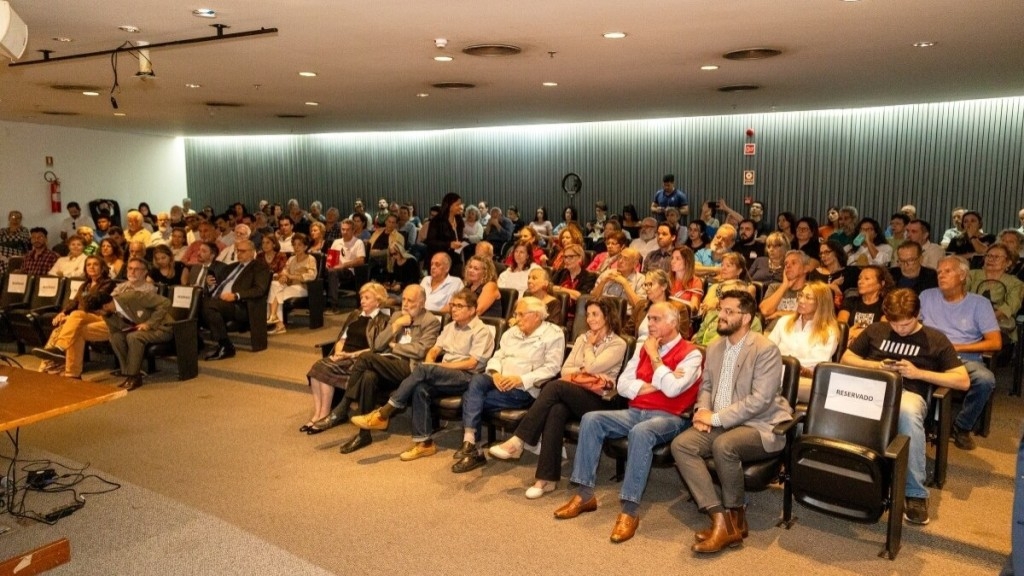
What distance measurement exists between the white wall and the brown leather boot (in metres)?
15.0

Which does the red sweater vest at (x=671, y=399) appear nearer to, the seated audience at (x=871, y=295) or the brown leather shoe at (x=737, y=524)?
the brown leather shoe at (x=737, y=524)

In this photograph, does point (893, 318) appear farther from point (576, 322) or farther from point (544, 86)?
point (544, 86)

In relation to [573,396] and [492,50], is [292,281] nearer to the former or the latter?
[492,50]

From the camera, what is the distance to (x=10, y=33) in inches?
158

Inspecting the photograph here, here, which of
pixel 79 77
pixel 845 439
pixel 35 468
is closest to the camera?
pixel 845 439

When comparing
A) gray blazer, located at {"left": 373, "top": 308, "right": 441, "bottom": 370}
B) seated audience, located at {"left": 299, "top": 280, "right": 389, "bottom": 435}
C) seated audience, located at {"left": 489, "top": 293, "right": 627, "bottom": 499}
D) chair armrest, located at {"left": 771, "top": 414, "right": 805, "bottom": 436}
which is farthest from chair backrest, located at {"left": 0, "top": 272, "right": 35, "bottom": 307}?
chair armrest, located at {"left": 771, "top": 414, "right": 805, "bottom": 436}

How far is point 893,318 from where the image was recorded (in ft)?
14.2

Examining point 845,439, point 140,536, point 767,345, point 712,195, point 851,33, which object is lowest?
point 140,536

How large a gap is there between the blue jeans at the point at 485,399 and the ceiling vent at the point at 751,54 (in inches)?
149

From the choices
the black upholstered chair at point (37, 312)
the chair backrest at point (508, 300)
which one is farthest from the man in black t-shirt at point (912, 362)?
the black upholstered chair at point (37, 312)

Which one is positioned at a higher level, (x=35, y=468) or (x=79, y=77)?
(x=79, y=77)

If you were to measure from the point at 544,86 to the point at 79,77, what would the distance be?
5.11 meters

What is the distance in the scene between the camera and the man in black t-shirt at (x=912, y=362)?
12.5 ft

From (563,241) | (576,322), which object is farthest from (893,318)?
(563,241)
